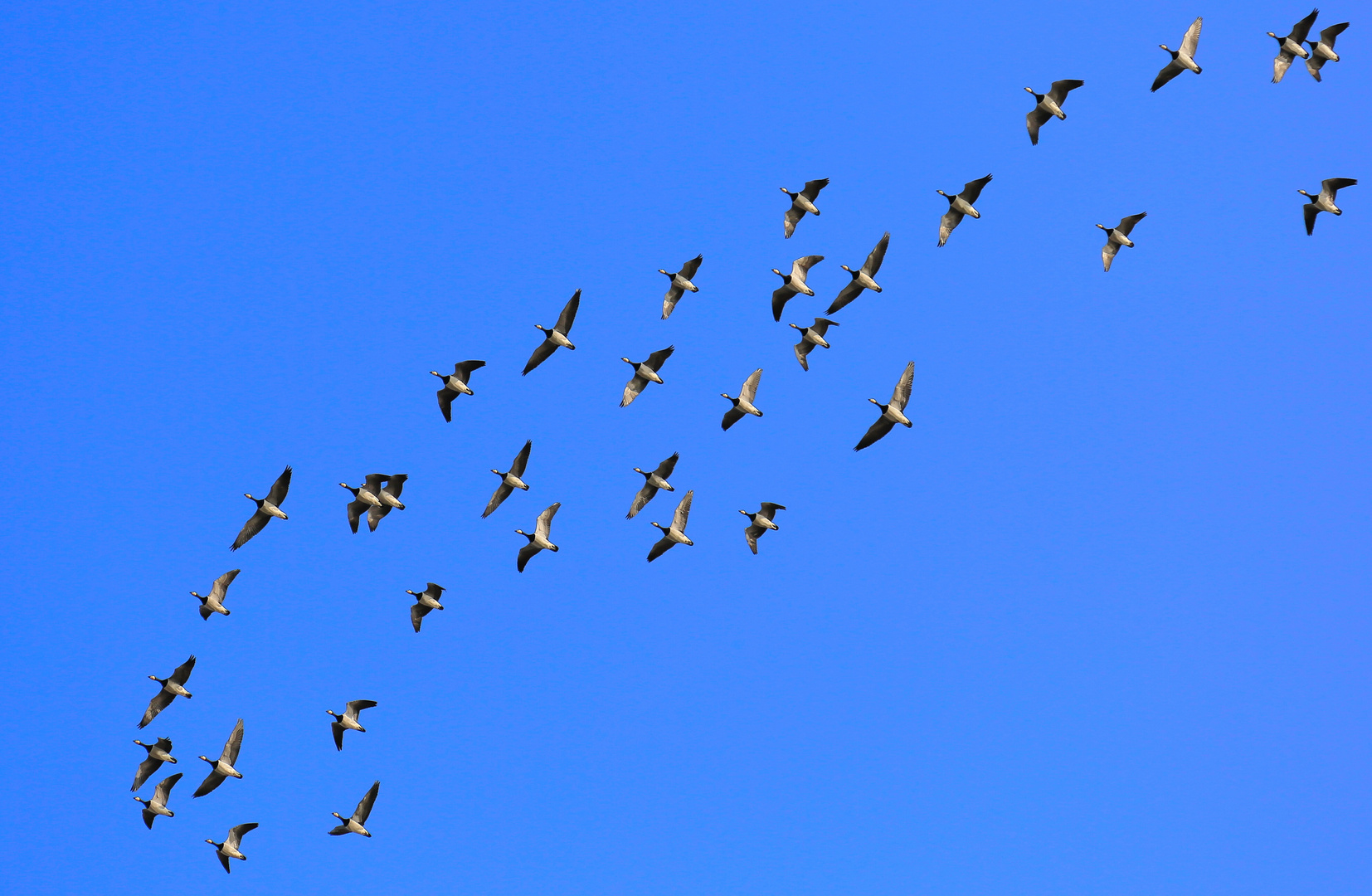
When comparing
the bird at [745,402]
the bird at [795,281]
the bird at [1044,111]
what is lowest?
the bird at [745,402]

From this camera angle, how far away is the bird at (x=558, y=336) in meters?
63.0

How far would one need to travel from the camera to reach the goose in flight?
63.4 m

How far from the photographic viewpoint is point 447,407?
211 ft

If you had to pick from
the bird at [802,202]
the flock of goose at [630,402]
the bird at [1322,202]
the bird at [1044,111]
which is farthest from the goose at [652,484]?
the bird at [1322,202]

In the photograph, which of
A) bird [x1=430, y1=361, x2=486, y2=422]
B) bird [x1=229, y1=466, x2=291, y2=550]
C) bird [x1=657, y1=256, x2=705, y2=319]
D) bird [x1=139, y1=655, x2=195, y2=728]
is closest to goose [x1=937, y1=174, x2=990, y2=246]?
bird [x1=657, y1=256, x2=705, y2=319]

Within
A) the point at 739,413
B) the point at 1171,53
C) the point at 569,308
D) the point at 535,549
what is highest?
the point at 1171,53

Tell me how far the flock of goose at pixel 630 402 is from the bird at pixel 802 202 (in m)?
0.05

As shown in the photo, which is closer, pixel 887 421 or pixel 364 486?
pixel 887 421

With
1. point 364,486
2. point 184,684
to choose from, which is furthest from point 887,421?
point 184,684

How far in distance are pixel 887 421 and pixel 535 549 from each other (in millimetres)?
19110

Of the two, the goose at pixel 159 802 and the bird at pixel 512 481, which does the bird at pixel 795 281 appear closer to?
the bird at pixel 512 481

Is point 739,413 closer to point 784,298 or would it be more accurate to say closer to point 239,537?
point 784,298

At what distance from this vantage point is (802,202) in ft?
205

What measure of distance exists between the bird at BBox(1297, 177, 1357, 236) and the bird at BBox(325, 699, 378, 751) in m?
46.9
